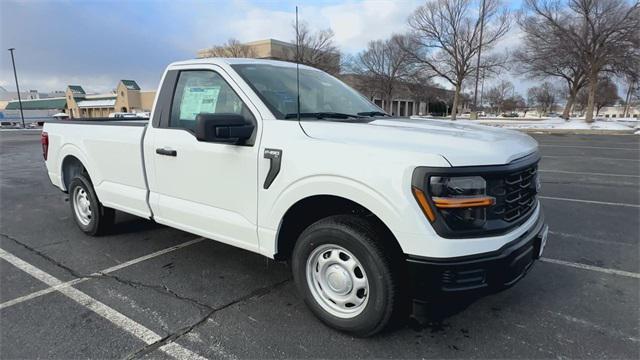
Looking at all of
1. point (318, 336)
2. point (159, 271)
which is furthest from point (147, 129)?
point (318, 336)

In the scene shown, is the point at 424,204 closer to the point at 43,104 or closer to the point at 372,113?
the point at 372,113

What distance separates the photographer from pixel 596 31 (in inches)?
1185

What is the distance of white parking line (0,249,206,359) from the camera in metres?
2.65

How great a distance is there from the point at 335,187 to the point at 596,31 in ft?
117

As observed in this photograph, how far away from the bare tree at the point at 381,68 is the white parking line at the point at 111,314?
161 ft

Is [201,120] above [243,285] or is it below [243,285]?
above

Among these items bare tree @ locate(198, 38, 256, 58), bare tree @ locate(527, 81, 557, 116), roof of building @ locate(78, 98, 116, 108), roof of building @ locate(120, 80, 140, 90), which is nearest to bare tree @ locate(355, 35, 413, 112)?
bare tree @ locate(198, 38, 256, 58)

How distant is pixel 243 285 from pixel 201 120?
5.13 ft

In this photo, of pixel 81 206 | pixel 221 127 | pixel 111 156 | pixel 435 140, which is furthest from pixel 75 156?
pixel 435 140

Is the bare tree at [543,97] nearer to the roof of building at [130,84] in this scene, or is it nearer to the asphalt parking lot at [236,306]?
the roof of building at [130,84]

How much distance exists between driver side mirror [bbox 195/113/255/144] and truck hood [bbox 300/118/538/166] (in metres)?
0.43

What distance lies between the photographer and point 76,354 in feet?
8.55

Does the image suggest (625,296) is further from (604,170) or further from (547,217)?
(604,170)

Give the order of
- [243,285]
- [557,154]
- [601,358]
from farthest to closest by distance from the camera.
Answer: [557,154] < [243,285] < [601,358]
